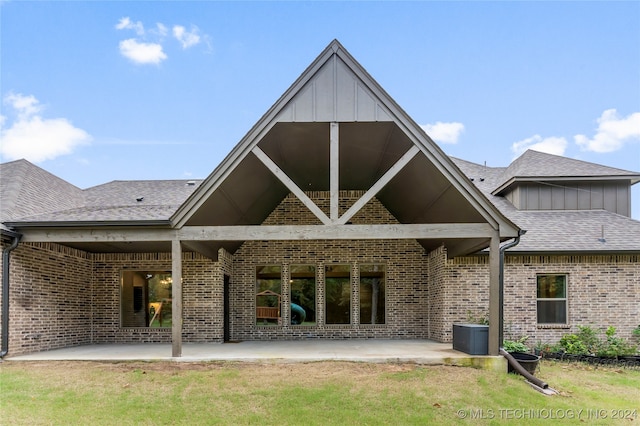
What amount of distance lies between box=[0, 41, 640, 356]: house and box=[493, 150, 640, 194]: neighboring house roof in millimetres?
67

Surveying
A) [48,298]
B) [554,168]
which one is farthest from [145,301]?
[554,168]

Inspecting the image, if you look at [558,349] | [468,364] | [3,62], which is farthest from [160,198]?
[558,349]

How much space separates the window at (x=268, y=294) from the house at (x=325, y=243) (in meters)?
0.03

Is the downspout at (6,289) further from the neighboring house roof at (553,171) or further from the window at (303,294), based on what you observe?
the neighboring house roof at (553,171)

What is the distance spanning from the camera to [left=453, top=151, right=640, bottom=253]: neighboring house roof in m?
12.2

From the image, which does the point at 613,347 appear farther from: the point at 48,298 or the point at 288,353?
the point at 48,298

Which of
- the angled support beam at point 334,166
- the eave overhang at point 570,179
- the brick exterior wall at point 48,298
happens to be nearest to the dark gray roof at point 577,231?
the eave overhang at point 570,179

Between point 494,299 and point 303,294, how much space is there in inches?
240

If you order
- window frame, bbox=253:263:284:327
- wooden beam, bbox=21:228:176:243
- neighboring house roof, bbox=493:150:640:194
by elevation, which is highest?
neighboring house roof, bbox=493:150:640:194

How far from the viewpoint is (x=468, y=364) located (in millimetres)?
9086

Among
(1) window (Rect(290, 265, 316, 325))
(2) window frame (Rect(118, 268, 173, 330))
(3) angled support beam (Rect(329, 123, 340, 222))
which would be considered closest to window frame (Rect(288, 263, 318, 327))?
(1) window (Rect(290, 265, 316, 325))

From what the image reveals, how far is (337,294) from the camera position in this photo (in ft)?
45.9

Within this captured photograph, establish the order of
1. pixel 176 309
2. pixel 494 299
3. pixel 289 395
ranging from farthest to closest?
pixel 176 309 < pixel 494 299 < pixel 289 395

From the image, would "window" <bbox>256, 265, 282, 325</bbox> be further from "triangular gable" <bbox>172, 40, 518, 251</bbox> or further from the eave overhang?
the eave overhang
